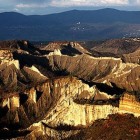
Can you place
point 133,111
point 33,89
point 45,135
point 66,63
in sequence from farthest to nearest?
point 66,63, point 33,89, point 45,135, point 133,111

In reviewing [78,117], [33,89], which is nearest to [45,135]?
[78,117]

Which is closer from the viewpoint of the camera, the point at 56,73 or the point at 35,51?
the point at 56,73

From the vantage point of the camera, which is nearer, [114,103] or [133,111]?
[133,111]

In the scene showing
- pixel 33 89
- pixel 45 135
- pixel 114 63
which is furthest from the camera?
pixel 114 63

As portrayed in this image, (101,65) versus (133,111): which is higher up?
(133,111)

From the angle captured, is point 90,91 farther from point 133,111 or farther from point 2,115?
point 133,111

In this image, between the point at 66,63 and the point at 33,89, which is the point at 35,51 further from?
the point at 33,89

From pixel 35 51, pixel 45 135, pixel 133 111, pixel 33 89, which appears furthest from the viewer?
pixel 35 51

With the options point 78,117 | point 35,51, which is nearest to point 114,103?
point 78,117

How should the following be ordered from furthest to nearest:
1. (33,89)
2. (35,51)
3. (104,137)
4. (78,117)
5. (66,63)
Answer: (35,51) → (66,63) → (33,89) → (78,117) → (104,137)
